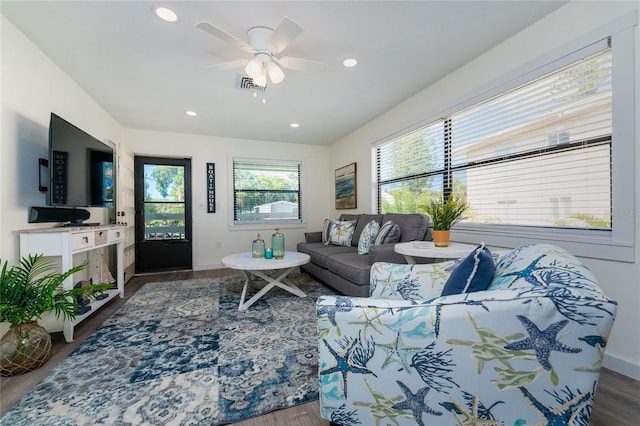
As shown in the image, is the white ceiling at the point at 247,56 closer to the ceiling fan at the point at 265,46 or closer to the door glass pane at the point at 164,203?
the ceiling fan at the point at 265,46

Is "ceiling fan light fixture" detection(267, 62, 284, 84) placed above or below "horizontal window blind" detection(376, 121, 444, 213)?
above

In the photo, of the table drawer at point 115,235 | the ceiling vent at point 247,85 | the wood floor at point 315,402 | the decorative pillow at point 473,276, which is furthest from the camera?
the table drawer at point 115,235

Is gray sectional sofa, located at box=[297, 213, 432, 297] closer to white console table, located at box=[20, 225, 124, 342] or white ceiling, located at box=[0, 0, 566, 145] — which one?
white ceiling, located at box=[0, 0, 566, 145]

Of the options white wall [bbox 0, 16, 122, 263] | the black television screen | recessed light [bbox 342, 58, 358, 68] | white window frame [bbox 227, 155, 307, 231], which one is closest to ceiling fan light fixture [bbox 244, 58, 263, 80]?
recessed light [bbox 342, 58, 358, 68]

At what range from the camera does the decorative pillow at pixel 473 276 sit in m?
0.96

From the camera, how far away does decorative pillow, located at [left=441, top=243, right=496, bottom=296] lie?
962mm

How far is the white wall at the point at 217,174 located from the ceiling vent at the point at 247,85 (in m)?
2.06

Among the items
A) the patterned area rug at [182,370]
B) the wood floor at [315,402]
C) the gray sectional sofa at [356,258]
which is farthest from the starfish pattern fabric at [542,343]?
the gray sectional sofa at [356,258]

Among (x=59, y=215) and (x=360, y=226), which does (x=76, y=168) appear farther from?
(x=360, y=226)

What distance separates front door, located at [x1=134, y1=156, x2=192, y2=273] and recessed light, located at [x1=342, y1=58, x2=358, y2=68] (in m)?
3.50

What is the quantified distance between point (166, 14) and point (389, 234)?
2.73m

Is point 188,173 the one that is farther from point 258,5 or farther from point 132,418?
point 132,418

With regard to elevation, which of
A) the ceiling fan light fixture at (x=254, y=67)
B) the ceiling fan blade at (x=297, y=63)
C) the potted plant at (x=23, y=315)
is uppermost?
the ceiling fan blade at (x=297, y=63)

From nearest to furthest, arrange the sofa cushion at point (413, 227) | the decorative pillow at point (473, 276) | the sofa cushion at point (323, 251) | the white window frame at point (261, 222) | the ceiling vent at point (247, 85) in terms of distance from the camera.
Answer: the decorative pillow at point (473, 276)
the ceiling vent at point (247, 85)
the sofa cushion at point (413, 227)
the sofa cushion at point (323, 251)
the white window frame at point (261, 222)
